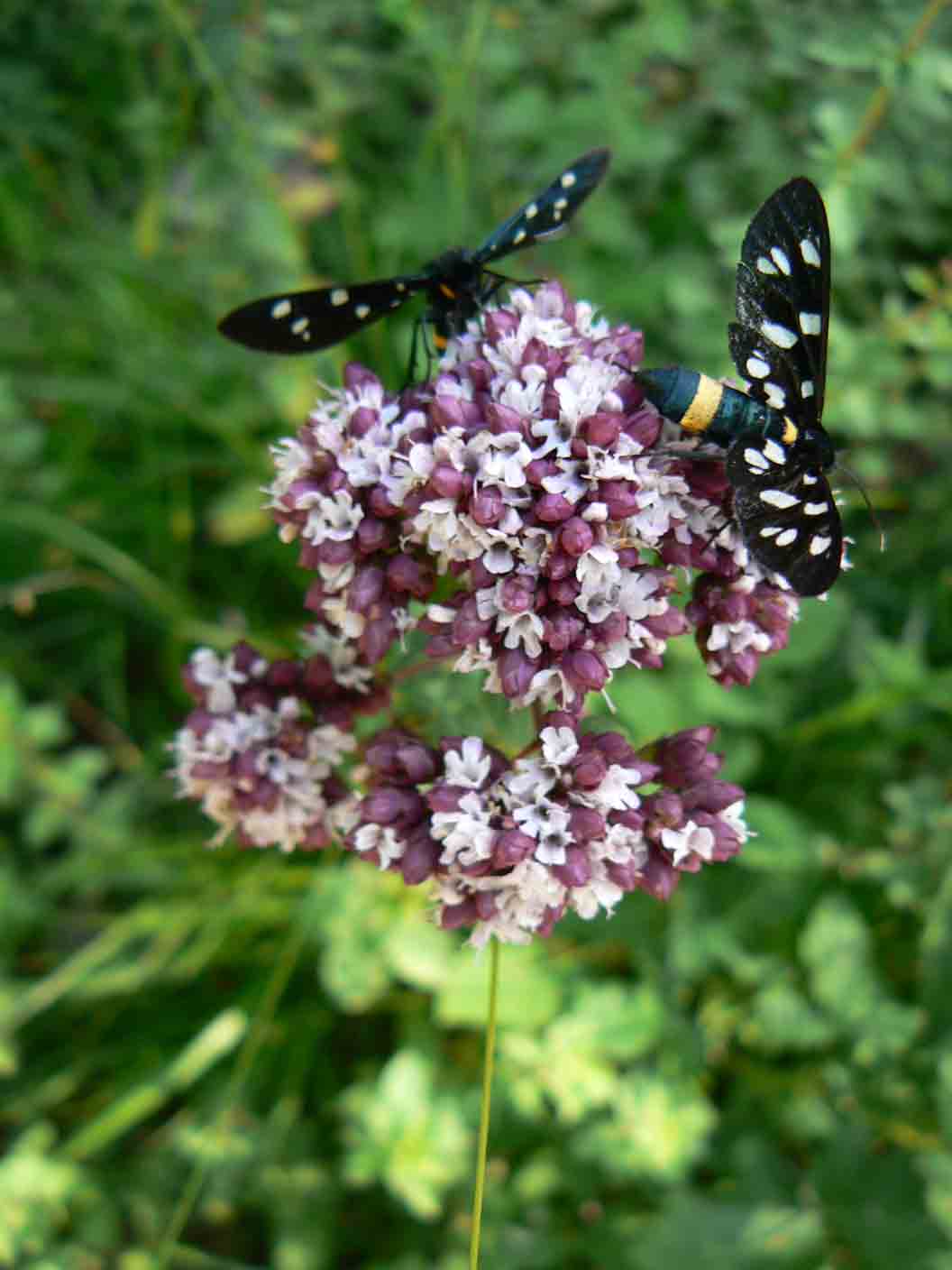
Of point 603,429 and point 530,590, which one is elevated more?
point 603,429

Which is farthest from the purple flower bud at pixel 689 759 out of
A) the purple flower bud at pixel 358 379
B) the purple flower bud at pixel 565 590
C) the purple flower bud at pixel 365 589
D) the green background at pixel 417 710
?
the purple flower bud at pixel 358 379

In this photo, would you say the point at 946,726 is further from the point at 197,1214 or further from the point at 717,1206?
the point at 197,1214

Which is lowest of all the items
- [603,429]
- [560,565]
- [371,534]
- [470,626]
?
[470,626]

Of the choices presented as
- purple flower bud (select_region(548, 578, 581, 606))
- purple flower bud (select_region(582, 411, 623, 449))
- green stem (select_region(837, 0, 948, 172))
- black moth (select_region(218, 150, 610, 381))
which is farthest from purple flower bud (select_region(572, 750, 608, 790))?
green stem (select_region(837, 0, 948, 172))

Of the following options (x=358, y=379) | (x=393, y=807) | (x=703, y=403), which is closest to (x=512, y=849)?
(x=393, y=807)

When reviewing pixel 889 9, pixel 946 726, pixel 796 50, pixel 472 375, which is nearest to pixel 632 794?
pixel 472 375

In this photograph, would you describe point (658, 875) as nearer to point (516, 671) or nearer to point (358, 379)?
point (516, 671)
